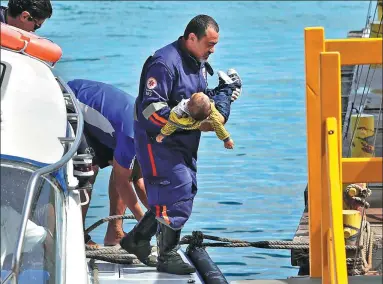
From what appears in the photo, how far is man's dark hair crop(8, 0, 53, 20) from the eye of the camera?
7.32m

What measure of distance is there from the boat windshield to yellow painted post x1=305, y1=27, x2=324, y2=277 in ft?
5.60

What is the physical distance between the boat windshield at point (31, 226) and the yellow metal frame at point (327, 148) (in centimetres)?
153

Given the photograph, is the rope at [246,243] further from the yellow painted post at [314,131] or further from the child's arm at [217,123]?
the yellow painted post at [314,131]

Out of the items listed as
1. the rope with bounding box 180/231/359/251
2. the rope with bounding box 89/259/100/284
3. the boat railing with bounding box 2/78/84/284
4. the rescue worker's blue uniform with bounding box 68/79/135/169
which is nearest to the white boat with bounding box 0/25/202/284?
the boat railing with bounding box 2/78/84/284

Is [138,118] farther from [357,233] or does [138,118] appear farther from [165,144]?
[357,233]

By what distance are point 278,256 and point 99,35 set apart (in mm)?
20100

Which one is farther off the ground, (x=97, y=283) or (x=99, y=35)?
(x=99, y=35)

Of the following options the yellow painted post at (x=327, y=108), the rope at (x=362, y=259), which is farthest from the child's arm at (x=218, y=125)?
the rope at (x=362, y=259)

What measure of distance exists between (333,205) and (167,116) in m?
1.23

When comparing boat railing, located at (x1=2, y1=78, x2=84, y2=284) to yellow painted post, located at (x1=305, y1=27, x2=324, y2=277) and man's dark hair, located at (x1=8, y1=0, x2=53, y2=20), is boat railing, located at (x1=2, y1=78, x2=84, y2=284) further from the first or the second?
man's dark hair, located at (x1=8, y1=0, x2=53, y2=20)

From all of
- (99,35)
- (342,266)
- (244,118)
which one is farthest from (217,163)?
(99,35)

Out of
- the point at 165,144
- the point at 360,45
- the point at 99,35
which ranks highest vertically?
the point at 99,35

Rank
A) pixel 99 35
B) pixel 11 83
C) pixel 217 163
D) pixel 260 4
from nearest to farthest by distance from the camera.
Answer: pixel 11 83, pixel 217 163, pixel 99 35, pixel 260 4

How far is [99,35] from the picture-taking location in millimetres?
32500
